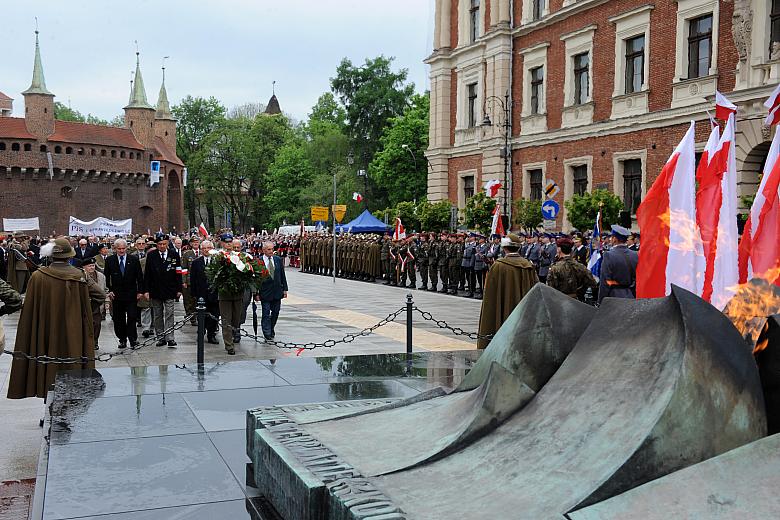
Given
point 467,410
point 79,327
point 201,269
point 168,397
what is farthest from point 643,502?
point 201,269

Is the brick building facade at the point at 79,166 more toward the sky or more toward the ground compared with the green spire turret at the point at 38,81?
more toward the ground

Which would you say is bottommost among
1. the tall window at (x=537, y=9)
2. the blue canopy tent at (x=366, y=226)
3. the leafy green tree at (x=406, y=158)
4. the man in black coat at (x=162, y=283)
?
the man in black coat at (x=162, y=283)

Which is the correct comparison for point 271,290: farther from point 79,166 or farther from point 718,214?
point 79,166

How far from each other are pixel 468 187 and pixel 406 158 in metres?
16.9

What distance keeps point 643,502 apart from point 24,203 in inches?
2781

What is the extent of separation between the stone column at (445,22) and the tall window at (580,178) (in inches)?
452

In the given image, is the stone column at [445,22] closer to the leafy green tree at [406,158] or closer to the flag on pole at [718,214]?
the leafy green tree at [406,158]

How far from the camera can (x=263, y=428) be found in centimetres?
483

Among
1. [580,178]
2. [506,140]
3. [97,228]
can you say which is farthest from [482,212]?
[97,228]

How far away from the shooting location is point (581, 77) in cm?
3078

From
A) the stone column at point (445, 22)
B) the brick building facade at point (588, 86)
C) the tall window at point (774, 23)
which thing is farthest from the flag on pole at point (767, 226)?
the stone column at point (445, 22)

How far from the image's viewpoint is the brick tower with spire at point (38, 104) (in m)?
65.5

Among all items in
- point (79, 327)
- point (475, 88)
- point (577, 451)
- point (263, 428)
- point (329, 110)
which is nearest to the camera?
point (577, 451)

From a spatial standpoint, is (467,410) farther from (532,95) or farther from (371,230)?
(371,230)
